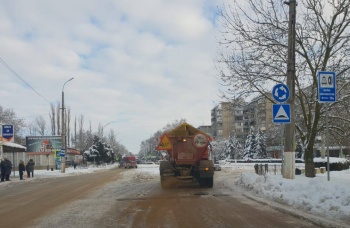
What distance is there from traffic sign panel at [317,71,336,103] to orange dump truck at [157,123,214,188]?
7.29m

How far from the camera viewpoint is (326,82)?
11.6m

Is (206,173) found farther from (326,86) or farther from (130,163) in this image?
(130,163)

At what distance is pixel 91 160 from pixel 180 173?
222ft

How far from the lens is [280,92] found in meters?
13.8

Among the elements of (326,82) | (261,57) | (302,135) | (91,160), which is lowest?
(91,160)

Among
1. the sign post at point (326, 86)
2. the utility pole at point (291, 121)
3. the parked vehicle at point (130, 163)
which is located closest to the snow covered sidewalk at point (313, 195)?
the utility pole at point (291, 121)

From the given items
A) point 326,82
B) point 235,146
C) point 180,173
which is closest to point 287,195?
point 326,82

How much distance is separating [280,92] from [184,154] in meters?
6.43

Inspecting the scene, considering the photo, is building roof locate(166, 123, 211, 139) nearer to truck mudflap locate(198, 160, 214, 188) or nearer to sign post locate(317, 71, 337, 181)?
truck mudflap locate(198, 160, 214, 188)

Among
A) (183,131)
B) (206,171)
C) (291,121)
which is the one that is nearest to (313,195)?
(291,121)

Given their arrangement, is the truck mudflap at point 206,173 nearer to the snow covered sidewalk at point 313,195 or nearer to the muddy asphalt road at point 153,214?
A: the snow covered sidewalk at point 313,195

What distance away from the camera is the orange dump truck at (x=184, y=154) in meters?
18.0

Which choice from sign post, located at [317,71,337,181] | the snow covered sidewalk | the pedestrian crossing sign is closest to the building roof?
the snow covered sidewalk

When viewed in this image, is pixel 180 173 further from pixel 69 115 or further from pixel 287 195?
pixel 69 115
